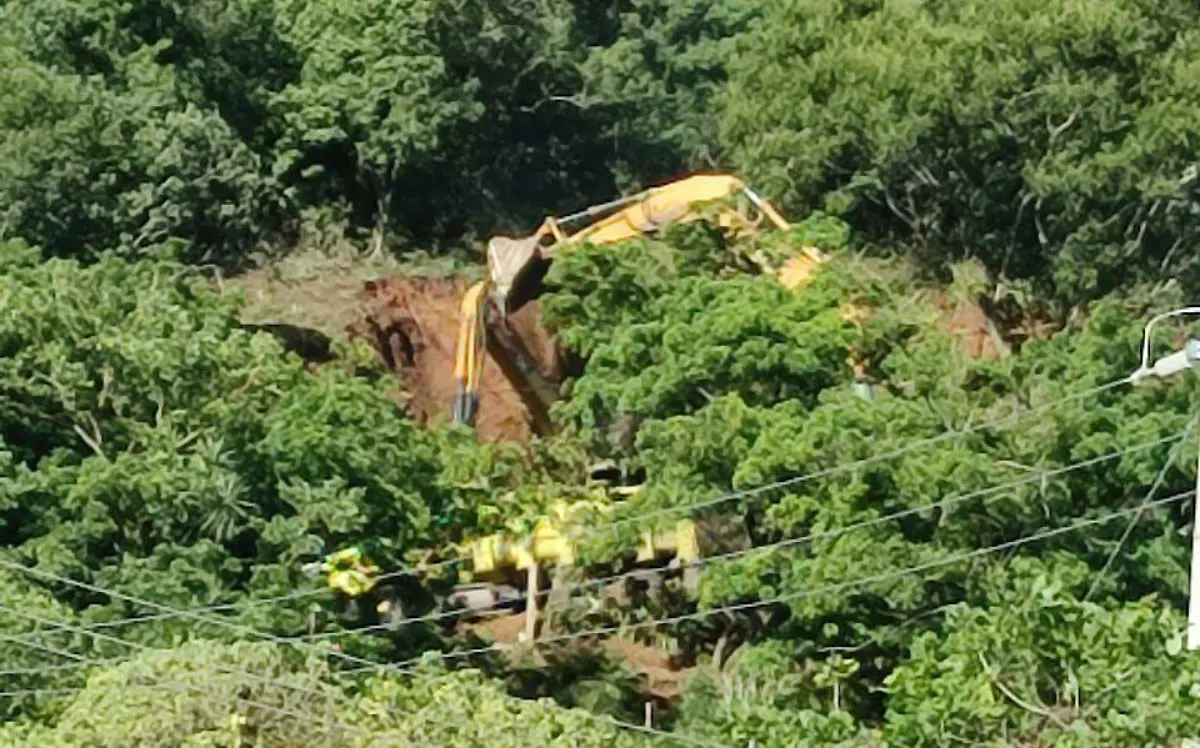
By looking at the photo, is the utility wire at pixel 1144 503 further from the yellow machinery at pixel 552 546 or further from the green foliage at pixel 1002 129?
the green foliage at pixel 1002 129

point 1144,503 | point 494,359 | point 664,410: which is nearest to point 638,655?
point 664,410

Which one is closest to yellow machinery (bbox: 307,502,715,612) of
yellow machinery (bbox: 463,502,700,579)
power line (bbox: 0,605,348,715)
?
yellow machinery (bbox: 463,502,700,579)

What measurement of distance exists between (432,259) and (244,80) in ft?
12.1

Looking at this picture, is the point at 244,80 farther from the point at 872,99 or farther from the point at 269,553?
the point at 269,553

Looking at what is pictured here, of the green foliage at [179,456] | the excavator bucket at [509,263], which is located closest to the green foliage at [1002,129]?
the excavator bucket at [509,263]

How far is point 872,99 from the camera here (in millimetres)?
30203

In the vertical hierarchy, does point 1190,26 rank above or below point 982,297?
above

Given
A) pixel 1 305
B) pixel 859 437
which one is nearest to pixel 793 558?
pixel 859 437

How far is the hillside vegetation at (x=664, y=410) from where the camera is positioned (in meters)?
17.1

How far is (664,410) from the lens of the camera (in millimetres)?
22859

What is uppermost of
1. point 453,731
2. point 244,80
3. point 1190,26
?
point 244,80

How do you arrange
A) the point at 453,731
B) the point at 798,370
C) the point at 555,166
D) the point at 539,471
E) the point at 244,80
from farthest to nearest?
the point at 555,166 → the point at 244,80 → the point at 539,471 → the point at 798,370 → the point at 453,731

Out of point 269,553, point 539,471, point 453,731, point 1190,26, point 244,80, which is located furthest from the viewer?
point 244,80

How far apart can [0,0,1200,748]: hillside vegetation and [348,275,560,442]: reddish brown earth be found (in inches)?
57.5
